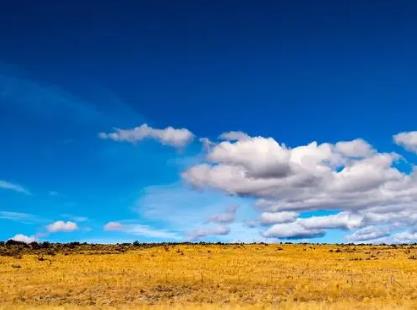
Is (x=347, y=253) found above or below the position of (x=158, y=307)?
above

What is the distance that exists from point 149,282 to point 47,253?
31.3 meters

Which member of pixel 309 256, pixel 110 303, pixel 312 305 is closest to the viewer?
pixel 312 305

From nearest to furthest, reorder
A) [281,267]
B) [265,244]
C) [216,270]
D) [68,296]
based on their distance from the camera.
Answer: [68,296] → [216,270] → [281,267] → [265,244]

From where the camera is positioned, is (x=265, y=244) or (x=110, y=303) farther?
(x=265, y=244)

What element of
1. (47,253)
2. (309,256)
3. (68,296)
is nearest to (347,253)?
(309,256)

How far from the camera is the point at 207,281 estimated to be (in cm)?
4978

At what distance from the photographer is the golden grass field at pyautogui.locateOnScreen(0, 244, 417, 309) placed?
4091 cm

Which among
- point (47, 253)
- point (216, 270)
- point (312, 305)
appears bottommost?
point (312, 305)

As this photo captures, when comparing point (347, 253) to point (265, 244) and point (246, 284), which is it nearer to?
point (265, 244)

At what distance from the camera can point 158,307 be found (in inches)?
1501

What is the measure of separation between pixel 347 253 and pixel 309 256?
252 inches

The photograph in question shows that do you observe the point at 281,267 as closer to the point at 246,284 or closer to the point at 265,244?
the point at 246,284

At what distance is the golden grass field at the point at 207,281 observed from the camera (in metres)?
40.9

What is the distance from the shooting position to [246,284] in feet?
159
